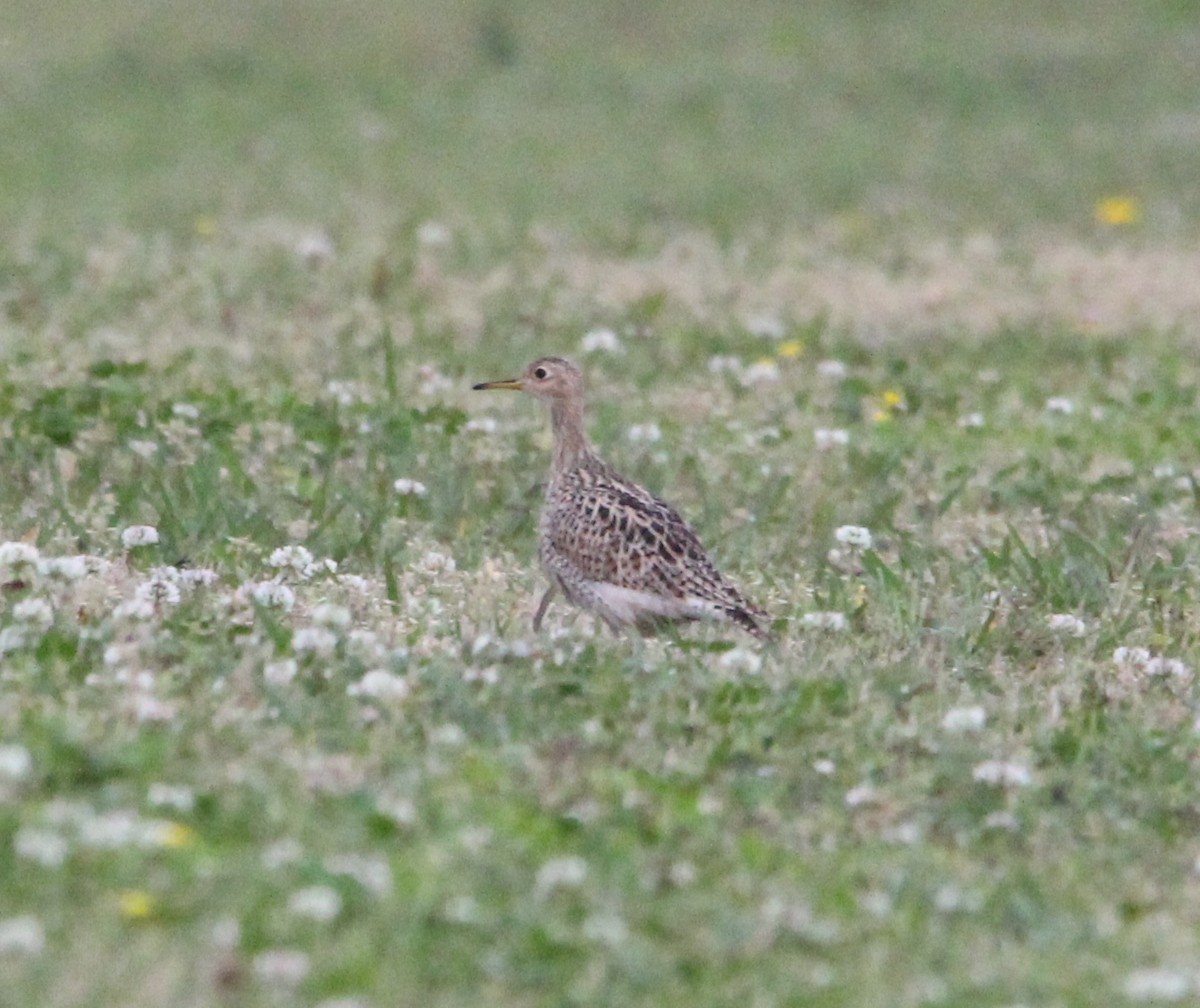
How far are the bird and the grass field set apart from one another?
0.14 m

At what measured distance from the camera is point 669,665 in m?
7.08

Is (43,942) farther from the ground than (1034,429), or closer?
farther from the ground

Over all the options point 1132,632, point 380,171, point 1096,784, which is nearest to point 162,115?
point 380,171

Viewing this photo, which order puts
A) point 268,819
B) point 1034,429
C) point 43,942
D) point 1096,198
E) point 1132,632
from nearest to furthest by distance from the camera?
point 43,942 < point 268,819 < point 1132,632 < point 1034,429 < point 1096,198

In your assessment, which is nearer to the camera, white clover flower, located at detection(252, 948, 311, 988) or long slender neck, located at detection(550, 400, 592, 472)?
white clover flower, located at detection(252, 948, 311, 988)

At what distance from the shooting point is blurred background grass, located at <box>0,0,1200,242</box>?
1681 cm

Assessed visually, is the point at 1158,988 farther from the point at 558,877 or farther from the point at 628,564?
the point at 628,564

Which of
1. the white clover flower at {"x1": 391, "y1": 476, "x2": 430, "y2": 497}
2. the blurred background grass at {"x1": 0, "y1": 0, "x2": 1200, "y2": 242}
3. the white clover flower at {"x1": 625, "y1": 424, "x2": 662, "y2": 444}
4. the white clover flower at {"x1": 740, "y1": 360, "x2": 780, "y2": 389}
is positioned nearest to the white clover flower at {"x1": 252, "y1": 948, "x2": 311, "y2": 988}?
the white clover flower at {"x1": 391, "y1": 476, "x2": 430, "y2": 497}

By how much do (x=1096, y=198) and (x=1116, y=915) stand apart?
12304mm

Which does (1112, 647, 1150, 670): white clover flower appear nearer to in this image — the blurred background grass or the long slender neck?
the long slender neck

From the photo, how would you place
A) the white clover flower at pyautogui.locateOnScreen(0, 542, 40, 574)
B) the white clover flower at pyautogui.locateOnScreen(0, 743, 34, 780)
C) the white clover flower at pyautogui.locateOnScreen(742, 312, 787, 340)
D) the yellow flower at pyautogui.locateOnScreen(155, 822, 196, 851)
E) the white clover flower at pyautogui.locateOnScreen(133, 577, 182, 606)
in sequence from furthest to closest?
the white clover flower at pyautogui.locateOnScreen(742, 312, 787, 340) < the white clover flower at pyautogui.locateOnScreen(0, 542, 40, 574) < the white clover flower at pyautogui.locateOnScreen(133, 577, 182, 606) < the white clover flower at pyautogui.locateOnScreen(0, 743, 34, 780) < the yellow flower at pyautogui.locateOnScreen(155, 822, 196, 851)

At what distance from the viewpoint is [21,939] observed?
4840 mm

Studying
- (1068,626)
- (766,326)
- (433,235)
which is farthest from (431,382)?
(1068,626)

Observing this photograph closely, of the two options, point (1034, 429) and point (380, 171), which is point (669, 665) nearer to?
point (1034, 429)
